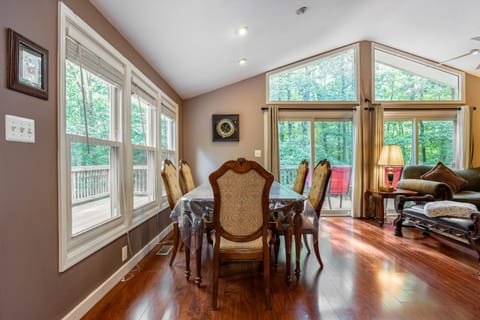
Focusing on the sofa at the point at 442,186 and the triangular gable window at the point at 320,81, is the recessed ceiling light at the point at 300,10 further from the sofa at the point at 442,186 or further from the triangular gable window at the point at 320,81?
the sofa at the point at 442,186

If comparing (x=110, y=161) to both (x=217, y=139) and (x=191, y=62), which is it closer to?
(x=191, y=62)

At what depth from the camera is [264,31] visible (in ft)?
10.9

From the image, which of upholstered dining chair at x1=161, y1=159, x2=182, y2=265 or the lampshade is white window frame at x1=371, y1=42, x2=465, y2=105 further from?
upholstered dining chair at x1=161, y1=159, x2=182, y2=265

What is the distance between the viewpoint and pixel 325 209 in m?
5.16

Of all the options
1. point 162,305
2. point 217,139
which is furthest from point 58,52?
point 217,139

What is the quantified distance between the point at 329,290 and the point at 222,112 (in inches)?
144

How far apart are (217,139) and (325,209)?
2.50 m

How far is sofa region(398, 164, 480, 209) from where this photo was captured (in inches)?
148

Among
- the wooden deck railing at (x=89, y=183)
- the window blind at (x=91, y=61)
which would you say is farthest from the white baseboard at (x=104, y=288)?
the window blind at (x=91, y=61)

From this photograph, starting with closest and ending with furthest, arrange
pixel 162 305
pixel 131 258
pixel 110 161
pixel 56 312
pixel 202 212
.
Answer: pixel 56 312, pixel 162 305, pixel 202 212, pixel 110 161, pixel 131 258

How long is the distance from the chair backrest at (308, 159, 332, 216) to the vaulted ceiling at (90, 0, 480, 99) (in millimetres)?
1793

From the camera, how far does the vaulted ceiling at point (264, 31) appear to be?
2424 millimetres

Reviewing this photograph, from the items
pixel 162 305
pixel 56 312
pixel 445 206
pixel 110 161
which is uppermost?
pixel 110 161

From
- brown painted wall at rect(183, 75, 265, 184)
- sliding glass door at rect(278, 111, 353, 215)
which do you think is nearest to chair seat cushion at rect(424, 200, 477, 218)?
sliding glass door at rect(278, 111, 353, 215)
